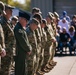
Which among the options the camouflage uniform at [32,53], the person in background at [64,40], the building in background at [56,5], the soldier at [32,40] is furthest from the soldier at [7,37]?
the building in background at [56,5]

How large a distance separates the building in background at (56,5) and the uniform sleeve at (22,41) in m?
18.1

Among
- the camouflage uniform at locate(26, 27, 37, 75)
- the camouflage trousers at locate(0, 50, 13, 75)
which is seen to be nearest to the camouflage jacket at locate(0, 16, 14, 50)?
the camouflage trousers at locate(0, 50, 13, 75)

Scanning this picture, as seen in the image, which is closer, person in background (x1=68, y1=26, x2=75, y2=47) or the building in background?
person in background (x1=68, y1=26, x2=75, y2=47)

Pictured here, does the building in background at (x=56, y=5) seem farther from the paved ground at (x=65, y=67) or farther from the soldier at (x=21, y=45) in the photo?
the soldier at (x=21, y=45)

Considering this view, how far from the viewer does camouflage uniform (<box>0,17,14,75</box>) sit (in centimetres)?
908

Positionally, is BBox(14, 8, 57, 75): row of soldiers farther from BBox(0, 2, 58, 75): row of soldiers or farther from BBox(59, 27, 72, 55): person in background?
BBox(59, 27, 72, 55): person in background

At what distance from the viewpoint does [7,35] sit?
9.12 m

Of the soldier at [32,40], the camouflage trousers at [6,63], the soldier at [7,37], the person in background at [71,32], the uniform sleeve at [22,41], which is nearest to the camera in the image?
the uniform sleeve at [22,41]

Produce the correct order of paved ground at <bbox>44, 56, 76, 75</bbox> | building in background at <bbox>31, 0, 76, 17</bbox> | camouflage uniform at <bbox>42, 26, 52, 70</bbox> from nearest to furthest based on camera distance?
1. paved ground at <bbox>44, 56, 76, 75</bbox>
2. camouflage uniform at <bbox>42, 26, 52, 70</bbox>
3. building in background at <bbox>31, 0, 76, 17</bbox>

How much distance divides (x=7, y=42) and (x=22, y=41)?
1.74ft

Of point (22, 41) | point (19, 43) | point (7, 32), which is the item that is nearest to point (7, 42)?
point (7, 32)

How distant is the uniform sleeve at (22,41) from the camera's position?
8.73 metres

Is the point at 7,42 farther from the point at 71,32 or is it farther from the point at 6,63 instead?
the point at 71,32

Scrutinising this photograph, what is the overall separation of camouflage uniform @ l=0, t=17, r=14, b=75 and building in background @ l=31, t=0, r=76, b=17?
58.2 feet
